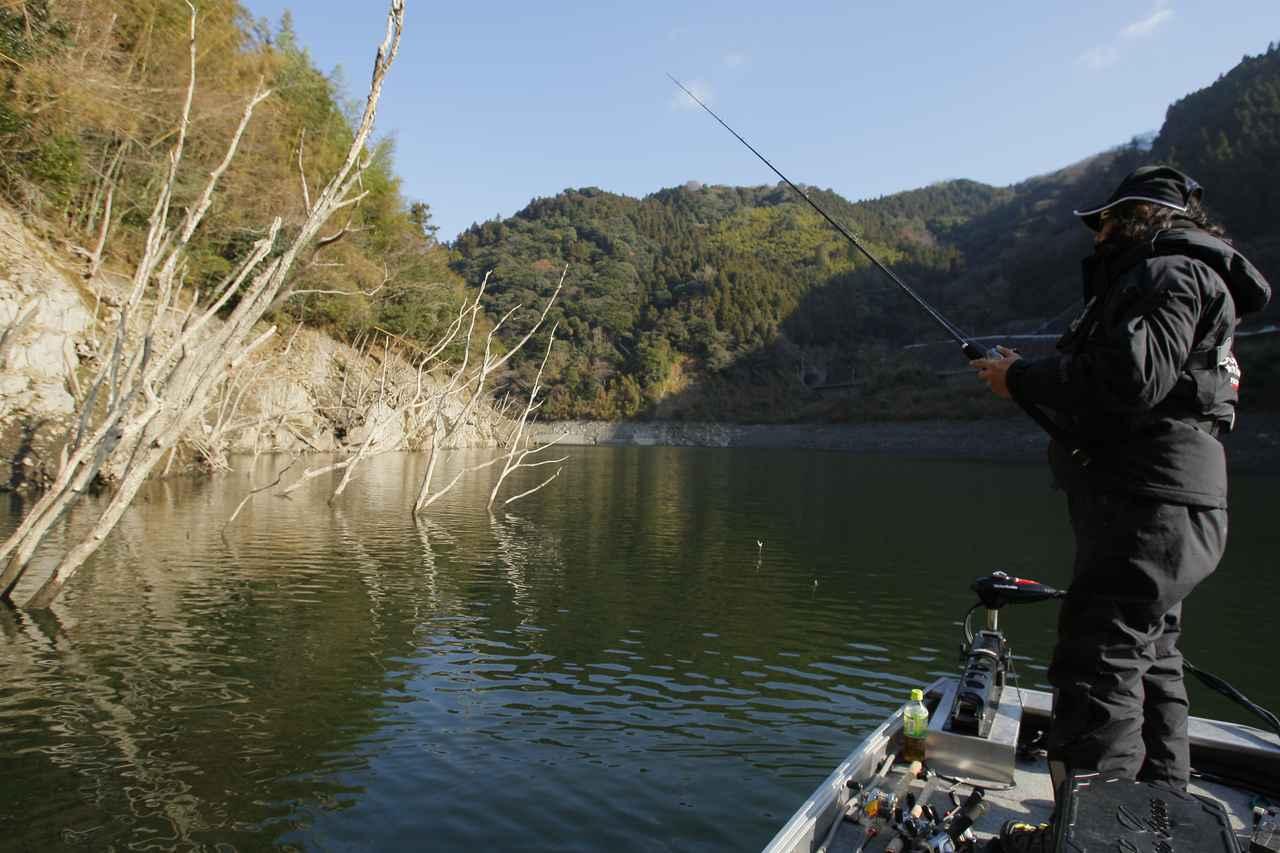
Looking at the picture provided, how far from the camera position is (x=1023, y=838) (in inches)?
124

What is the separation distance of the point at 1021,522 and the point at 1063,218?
11692 cm

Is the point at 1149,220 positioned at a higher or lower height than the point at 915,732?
higher

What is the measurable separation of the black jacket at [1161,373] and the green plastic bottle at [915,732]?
5.17 ft

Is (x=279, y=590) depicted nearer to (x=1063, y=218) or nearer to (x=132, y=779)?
(x=132, y=779)

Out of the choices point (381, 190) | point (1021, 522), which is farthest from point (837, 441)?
point (1021, 522)

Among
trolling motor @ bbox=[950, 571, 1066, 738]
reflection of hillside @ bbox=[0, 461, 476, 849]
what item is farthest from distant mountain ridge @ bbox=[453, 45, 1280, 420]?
trolling motor @ bbox=[950, 571, 1066, 738]

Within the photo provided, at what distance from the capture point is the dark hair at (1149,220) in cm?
353

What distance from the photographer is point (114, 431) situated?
9.32 metres

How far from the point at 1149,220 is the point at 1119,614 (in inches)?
67.5

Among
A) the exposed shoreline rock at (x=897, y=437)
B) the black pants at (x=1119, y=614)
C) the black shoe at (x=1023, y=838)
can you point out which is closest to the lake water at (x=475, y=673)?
the black shoe at (x=1023, y=838)

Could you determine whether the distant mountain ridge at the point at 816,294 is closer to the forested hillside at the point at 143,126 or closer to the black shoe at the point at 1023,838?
the forested hillside at the point at 143,126

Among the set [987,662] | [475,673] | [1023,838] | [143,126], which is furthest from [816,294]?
[1023,838]

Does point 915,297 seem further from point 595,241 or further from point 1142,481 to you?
point 595,241

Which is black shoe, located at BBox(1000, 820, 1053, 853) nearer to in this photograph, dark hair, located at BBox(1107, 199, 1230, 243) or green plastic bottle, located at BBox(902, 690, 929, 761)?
green plastic bottle, located at BBox(902, 690, 929, 761)
